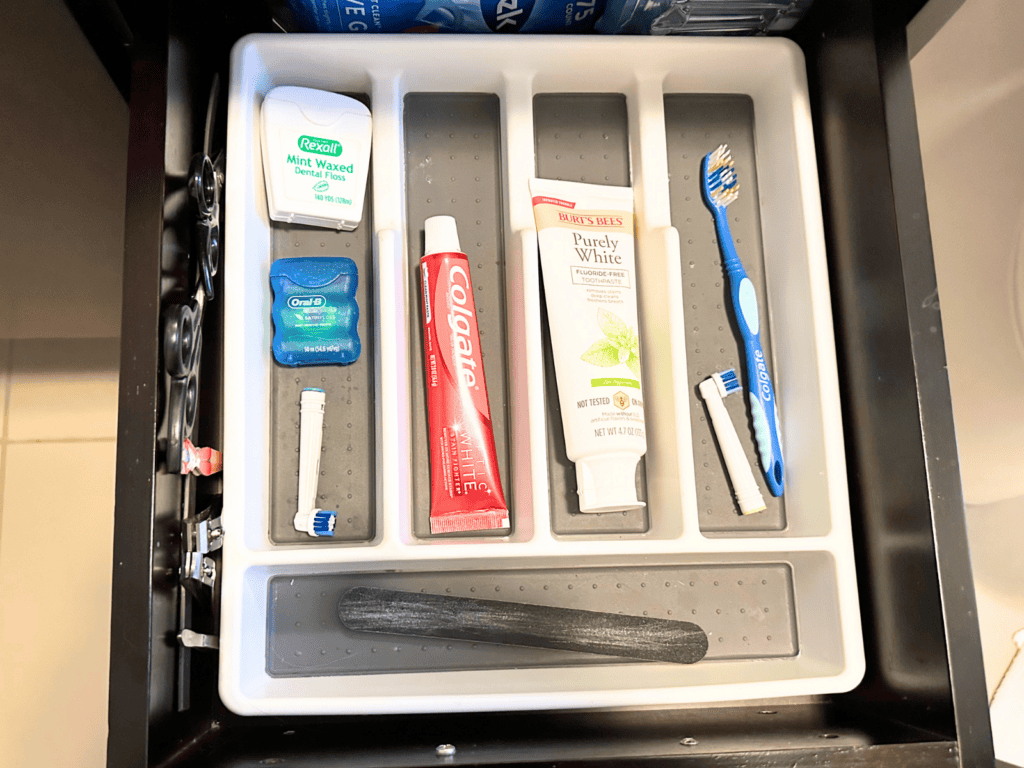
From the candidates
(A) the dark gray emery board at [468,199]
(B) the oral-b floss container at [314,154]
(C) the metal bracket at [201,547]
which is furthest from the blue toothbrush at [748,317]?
(C) the metal bracket at [201,547]

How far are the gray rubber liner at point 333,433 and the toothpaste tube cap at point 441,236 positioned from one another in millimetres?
79

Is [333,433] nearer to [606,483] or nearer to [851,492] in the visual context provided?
[606,483]

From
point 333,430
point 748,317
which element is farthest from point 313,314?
point 748,317

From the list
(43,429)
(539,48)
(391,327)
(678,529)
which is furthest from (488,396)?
(43,429)

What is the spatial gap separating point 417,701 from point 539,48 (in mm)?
666

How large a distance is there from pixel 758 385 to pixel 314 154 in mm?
532

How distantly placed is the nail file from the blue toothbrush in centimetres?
20

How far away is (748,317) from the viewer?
0.79m

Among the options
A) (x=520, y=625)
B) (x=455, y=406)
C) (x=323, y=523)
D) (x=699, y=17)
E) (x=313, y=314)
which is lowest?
(x=520, y=625)

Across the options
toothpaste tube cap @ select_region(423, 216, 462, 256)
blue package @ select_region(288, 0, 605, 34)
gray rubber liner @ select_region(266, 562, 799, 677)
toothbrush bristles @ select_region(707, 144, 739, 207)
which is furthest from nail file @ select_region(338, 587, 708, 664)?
blue package @ select_region(288, 0, 605, 34)

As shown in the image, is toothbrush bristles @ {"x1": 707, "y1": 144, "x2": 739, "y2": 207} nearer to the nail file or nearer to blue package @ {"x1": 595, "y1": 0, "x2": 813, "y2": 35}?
blue package @ {"x1": 595, "y1": 0, "x2": 813, "y2": 35}

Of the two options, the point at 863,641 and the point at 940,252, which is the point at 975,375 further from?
the point at 863,641

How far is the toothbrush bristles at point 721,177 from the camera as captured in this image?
0.82 metres

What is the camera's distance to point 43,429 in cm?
83
